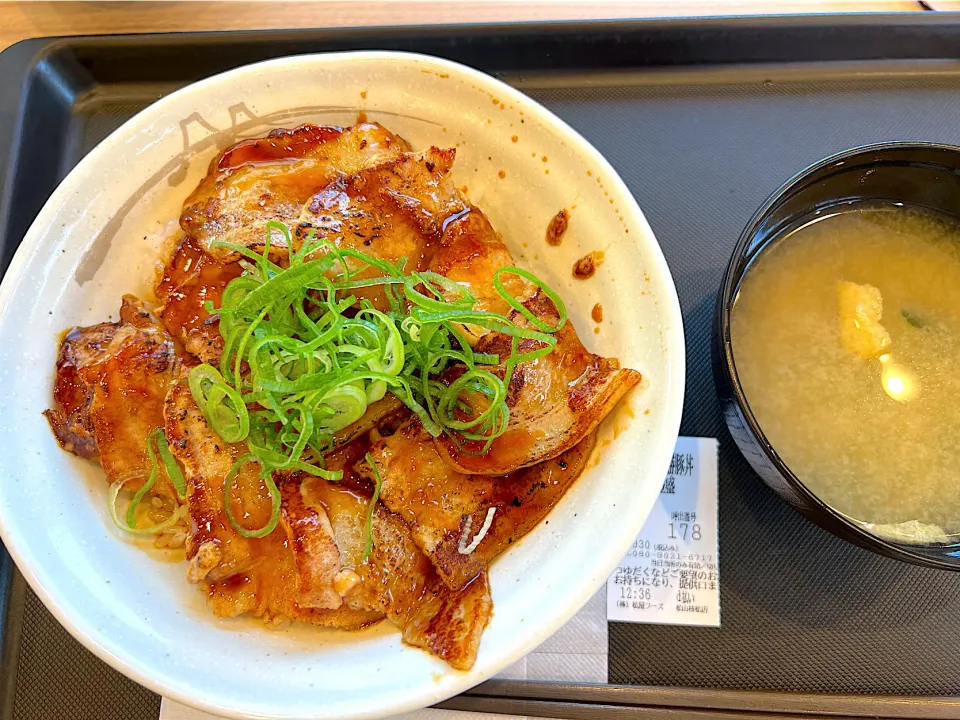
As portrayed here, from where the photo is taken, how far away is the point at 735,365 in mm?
1581

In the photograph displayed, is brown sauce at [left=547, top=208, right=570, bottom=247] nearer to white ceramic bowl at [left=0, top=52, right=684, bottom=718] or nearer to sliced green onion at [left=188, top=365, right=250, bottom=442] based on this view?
white ceramic bowl at [left=0, top=52, right=684, bottom=718]

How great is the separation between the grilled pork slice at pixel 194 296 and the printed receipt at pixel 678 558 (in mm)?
1245

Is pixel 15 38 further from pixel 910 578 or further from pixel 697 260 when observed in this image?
pixel 910 578

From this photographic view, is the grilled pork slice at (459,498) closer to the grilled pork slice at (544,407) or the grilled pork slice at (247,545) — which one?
the grilled pork slice at (544,407)

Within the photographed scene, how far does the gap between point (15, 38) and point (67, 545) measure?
1883 mm

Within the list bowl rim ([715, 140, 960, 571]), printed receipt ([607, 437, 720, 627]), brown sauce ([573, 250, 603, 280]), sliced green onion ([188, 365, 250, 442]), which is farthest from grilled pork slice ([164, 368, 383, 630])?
bowl rim ([715, 140, 960, 571])

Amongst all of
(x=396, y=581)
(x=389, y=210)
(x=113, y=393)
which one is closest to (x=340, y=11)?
(x=389, y=210)

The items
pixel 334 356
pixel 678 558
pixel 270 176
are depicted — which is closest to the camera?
pixel 334 356

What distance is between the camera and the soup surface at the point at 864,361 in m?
1.63

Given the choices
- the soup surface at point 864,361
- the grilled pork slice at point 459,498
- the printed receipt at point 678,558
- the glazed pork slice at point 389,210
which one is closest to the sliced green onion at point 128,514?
the grilled pork slice at point 459,498

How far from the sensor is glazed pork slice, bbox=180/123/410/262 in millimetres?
1603

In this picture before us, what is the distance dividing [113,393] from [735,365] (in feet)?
5.07

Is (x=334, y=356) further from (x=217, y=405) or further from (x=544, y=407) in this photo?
(x=544, y=407)

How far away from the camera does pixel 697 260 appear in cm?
206
